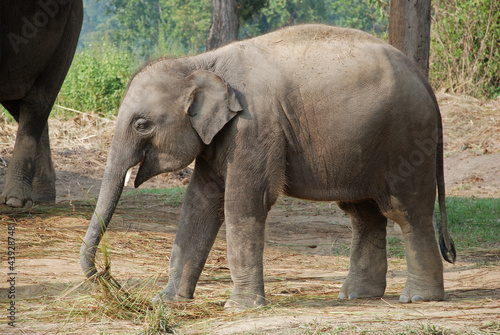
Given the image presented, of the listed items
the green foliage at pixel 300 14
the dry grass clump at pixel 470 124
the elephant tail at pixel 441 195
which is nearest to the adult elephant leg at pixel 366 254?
the elephant tail at pixel 441 195

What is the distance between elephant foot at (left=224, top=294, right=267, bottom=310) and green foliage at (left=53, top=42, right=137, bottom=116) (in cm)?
1184

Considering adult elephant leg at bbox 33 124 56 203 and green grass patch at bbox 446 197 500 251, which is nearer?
green grass patch at bbox 446 197 500 251

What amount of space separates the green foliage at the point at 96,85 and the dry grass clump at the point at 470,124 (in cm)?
695

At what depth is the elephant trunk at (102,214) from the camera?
3.94 metres

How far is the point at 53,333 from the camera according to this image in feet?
11.8

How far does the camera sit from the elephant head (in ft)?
13.4

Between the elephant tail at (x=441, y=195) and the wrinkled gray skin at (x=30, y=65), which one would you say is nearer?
the elephant tail at (x=441, y=195)

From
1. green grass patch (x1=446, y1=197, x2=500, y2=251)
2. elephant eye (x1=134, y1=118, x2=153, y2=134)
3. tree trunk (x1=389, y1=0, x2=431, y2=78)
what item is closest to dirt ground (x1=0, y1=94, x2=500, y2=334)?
green grass patch (x1=446, y1=197, x2=500, y2=251)

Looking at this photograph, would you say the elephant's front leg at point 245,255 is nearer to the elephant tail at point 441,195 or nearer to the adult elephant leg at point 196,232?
the adult elephant leg at point 196,232

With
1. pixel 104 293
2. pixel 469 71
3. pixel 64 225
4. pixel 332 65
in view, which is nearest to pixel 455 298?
→ pixel 332 65

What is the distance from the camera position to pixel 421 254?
14.7ft

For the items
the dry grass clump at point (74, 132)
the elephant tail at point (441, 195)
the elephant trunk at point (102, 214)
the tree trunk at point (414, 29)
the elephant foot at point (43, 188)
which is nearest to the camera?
the elephant trunk at point (102, 214)

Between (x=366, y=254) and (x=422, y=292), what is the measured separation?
1.48 ft

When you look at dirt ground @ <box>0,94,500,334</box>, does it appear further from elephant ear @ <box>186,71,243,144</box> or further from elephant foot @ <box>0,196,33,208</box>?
elephant ear @ <box>186,71,243,144</box>
